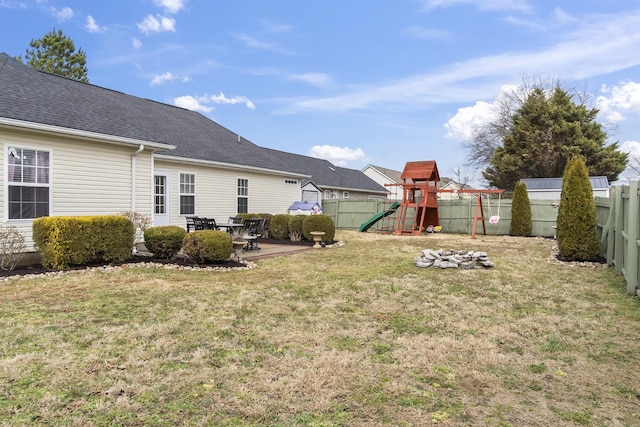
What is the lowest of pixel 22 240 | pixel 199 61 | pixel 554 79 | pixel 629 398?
pixel 629 398

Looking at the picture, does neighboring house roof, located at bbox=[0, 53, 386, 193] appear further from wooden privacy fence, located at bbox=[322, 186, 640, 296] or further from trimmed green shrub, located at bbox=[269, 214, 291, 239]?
wooden privacy fence, located at bbox=[322, 186, 640, 296]

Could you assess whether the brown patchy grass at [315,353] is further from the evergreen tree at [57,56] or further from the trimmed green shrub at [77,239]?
the evergreen tree at [57,56]

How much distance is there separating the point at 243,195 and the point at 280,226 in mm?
2337

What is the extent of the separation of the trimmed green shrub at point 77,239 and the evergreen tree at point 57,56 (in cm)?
2766

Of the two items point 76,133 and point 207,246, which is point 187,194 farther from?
point 207,246

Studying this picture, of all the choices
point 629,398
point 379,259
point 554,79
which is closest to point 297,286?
point 379,259

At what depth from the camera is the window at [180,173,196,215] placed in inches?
505

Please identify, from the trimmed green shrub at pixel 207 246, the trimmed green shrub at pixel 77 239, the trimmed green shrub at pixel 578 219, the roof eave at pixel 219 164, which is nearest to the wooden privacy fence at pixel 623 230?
the trimmed green shrub at pixel 578 219

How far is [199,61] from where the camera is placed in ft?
52.1

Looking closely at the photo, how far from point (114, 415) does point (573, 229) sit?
9816 mm

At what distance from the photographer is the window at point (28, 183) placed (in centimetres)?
772

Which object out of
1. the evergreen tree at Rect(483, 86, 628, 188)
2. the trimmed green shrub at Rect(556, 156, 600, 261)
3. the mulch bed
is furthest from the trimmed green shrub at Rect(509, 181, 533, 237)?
the mulch bed

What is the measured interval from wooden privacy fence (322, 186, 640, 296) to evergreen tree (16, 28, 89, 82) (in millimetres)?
23470

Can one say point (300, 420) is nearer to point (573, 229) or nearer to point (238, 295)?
point (238, 295)
